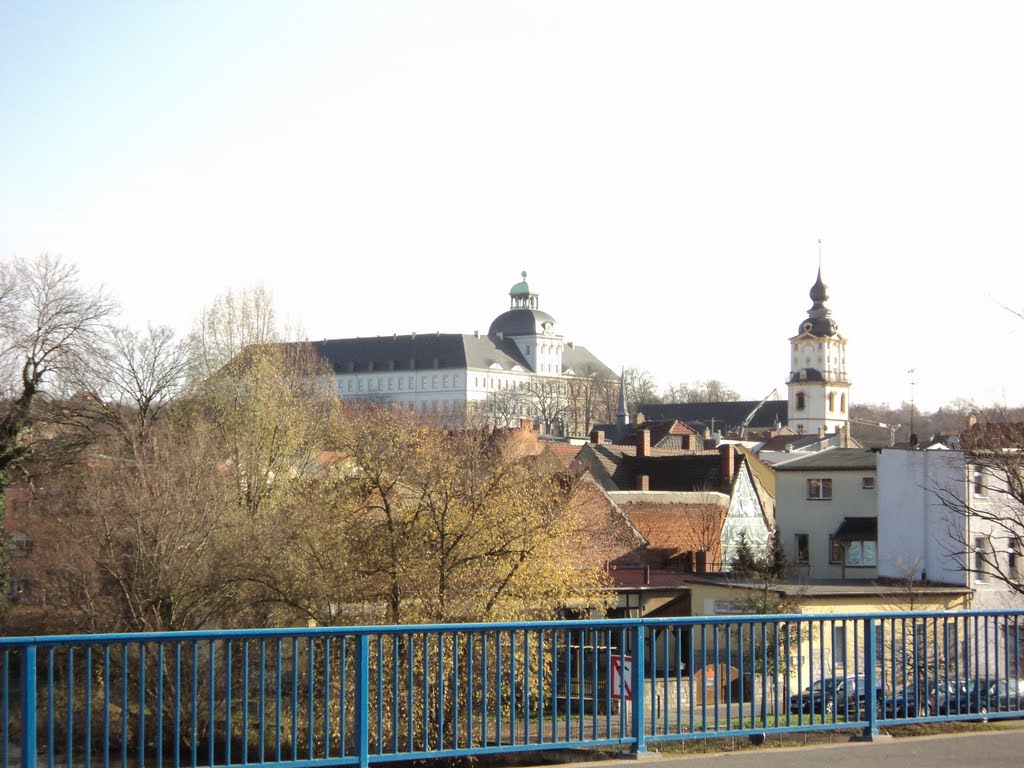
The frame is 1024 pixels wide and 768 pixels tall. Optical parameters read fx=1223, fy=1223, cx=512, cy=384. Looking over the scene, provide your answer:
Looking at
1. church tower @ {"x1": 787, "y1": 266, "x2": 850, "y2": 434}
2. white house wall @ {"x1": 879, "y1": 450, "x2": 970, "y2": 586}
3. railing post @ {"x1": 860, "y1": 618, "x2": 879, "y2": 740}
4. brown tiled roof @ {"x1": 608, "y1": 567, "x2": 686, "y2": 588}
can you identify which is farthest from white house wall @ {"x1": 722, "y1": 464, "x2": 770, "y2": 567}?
church tower @ {"x1": 787, "y1": 266, "x2": 850, "y2": 434}

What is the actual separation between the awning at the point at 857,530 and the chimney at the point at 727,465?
834 cm

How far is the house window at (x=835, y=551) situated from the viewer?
53.9 meters

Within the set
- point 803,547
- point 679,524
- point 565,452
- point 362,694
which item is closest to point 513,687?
point 362,694

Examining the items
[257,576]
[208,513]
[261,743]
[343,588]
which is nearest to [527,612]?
[343,588]

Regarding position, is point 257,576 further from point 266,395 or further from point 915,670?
point 915,670

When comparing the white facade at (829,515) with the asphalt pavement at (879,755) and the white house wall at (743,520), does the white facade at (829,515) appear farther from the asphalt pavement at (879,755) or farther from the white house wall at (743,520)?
the asphalt pavement at (879,755)

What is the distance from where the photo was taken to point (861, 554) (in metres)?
53.0

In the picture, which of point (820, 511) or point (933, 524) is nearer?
point (933, 524)

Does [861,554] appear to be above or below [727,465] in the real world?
below

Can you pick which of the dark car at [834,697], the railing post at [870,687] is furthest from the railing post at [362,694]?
the railing post at [870,687]

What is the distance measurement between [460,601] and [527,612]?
1.63 metres

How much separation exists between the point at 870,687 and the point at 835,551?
4594 centimetres

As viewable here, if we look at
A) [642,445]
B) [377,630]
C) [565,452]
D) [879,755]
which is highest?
[377,630]

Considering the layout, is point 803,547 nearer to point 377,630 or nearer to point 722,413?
point 377,630
